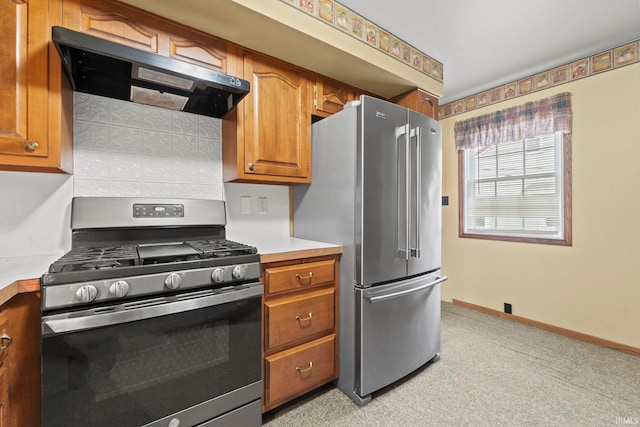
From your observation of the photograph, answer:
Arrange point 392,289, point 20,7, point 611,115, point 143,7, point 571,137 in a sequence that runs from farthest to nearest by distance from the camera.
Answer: point 571,137
point 611,115
point 392,289
point 143,7
point 20,7

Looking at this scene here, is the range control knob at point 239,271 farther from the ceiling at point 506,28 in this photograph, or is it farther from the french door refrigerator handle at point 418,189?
the ceiling at point 506,28

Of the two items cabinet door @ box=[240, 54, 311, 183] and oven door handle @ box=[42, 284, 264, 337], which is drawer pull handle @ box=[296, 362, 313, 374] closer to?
oven door handle @ box=[42, 284, 264, 337]

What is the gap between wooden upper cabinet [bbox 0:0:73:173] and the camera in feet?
3.73

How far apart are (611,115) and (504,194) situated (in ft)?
3.38

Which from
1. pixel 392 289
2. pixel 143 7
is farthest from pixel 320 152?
pixel 143 7

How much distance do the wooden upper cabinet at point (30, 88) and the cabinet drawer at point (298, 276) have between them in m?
1.10

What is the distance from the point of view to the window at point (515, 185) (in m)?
2.67

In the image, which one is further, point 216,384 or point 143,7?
point 143,7

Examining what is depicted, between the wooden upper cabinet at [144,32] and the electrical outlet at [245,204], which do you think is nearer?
the wooden upper cabinet at [144,32]

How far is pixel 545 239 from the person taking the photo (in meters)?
2.73

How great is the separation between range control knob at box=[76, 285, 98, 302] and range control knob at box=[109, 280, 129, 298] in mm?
46

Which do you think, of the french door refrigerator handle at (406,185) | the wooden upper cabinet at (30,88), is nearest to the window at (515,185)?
the french door refrigerator handle at (406,185)

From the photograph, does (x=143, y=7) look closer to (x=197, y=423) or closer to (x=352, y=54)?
(x=352, y=54)

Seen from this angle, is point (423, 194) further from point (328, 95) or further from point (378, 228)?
point (328, 95)
